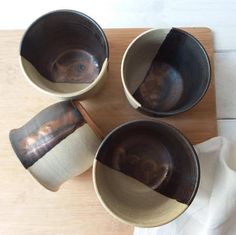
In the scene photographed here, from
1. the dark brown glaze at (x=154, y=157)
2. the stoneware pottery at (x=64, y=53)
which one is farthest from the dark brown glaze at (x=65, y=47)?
the dark brown glaze at (x=154, y=157)

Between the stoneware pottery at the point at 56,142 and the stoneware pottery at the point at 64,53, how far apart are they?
27 mm

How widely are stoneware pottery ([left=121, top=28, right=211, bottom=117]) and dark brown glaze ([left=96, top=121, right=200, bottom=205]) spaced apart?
0.12ft

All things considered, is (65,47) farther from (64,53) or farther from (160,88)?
(160,88)

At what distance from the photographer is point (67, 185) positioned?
24.0 inches

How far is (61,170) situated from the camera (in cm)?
55

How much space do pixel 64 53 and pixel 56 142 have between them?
173 mm

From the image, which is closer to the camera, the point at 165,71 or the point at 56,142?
the point at 56,142

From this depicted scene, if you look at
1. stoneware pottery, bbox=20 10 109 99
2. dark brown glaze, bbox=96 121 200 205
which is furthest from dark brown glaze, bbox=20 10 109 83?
dark brown glaze, bbox=96 121 200 205

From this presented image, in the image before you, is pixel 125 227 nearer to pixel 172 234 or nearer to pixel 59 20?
pixel 172 234

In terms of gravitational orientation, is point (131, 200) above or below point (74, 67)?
below

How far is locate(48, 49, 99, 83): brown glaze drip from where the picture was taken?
64 centimetres

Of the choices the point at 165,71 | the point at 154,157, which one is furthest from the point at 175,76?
the point at 154,157

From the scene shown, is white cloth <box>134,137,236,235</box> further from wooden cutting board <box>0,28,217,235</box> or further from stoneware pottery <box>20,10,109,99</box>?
stoneware pottery <box>20,10,109,99</box>

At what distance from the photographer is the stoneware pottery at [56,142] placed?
54 cm
